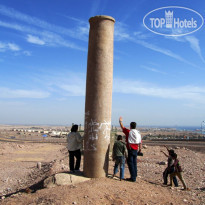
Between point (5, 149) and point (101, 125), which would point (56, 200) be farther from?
point (5, 149)

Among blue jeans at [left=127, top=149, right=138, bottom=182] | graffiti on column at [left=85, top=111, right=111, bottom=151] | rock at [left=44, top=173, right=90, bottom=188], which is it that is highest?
graffiti on column at [left=85, top=111, right=111, bottom=151]

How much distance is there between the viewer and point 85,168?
23.9ft

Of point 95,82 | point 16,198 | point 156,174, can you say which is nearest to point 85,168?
point 16,198

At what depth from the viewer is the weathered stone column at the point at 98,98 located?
23.5 feet

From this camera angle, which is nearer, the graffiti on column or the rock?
the rock

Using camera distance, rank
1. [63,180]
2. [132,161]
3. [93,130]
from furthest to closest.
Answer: [132,161] < [93,130] < [63,180]

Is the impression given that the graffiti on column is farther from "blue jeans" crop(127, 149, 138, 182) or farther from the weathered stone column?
"blue jeans" crop(127, 149, 138, 182)

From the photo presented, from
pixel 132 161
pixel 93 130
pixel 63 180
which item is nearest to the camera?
pixel 63 180

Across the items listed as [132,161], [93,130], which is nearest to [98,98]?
[93,130]

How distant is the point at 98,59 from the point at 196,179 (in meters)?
7.36

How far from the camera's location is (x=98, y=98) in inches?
285

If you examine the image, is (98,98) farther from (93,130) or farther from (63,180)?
(63,180)

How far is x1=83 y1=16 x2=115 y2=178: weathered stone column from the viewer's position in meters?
7.17

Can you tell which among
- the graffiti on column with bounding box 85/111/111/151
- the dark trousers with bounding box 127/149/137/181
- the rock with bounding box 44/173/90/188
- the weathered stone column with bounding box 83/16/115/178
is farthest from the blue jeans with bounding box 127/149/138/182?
the rock with bounding box 44/173/90/188
